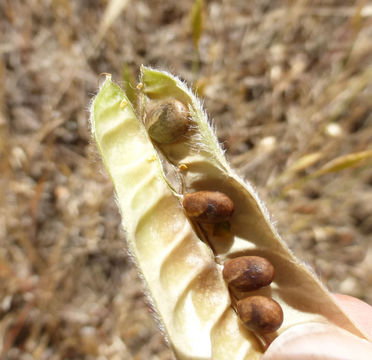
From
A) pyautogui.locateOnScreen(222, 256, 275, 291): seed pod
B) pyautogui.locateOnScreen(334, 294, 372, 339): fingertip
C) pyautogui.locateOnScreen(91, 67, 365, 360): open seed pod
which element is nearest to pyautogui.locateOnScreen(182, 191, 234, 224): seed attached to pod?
pyautogui.locateOnScreen(91, 67, 365, 360): open seed pod

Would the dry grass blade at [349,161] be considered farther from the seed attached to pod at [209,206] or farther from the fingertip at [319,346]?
the fingertip at [319,346]

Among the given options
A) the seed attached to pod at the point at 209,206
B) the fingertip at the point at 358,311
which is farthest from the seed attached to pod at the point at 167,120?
the fingertip at the point at 358,311

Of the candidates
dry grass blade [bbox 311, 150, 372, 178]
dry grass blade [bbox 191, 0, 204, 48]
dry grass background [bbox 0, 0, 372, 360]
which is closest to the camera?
dry grass blade [bbox 311, 150, 372, 178]

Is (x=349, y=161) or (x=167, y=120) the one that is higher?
(x=167, y=120)

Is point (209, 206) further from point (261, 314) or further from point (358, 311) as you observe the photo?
point (358, 311)

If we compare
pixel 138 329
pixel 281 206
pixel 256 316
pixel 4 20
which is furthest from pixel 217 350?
pixel 4 20

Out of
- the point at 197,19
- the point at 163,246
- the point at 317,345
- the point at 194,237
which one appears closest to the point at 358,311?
the point at 317,345

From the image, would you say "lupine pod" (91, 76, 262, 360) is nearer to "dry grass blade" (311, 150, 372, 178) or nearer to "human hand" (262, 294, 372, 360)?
"human hand" (262, 294, 372, 360)

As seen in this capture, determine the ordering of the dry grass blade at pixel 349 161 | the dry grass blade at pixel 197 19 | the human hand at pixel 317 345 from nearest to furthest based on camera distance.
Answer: the human hand at pixel 317 345 < the dry grass blade at pixel 349 161 < the dry grass blade at pixel 197 19
